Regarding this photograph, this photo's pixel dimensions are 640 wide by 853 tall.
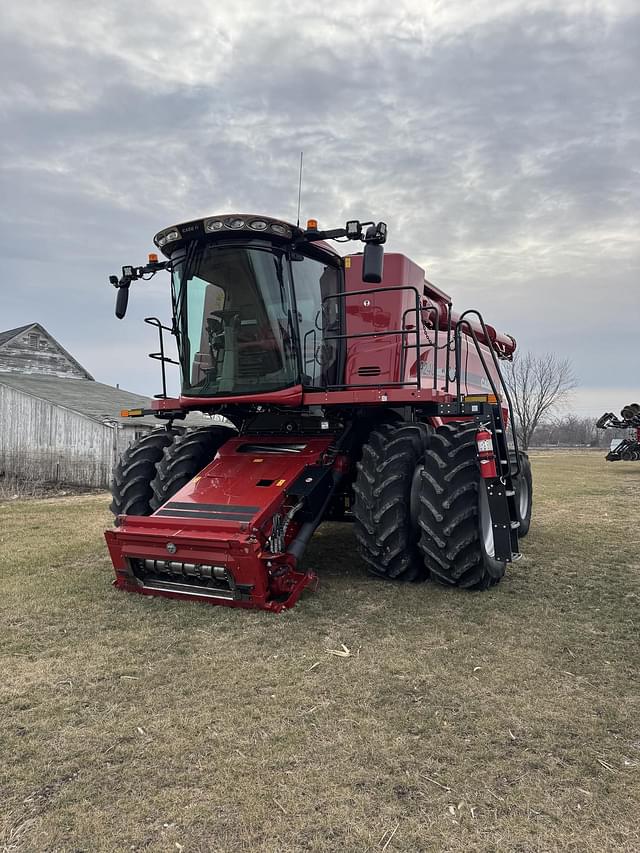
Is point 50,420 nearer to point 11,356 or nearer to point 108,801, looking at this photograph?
point 11,356

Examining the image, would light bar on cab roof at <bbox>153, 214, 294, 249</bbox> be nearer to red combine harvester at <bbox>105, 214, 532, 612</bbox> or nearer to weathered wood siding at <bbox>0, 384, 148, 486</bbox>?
red combine harvester at <bbox>105, 214, 532, 612</bbox>

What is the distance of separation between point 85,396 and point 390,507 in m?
19.4

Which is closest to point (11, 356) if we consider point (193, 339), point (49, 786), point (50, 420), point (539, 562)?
point (50, 420)

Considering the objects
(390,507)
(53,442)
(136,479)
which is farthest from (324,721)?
(53,442)

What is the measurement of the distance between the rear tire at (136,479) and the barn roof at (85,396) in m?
12.0

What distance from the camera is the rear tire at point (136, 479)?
6656 millimetres

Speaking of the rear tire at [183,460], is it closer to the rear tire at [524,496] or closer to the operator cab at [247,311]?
the operator cab at [247,311]

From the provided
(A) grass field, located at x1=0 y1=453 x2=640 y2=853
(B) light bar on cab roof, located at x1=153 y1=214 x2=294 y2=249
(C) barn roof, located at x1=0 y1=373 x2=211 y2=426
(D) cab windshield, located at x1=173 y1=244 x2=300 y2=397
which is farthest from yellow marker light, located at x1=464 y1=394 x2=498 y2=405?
(C) barn roof, located at x1=0 y1=373 x2=211 y2=426

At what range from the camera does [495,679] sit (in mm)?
3771

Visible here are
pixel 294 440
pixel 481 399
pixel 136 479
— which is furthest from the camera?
pixel 136 479

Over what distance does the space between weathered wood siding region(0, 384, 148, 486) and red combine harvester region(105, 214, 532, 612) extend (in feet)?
38.0

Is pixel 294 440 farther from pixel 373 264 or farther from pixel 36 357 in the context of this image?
pixel 36 357

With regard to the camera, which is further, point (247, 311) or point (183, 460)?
point (183, 460)

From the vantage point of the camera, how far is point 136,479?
6684 millimetres
